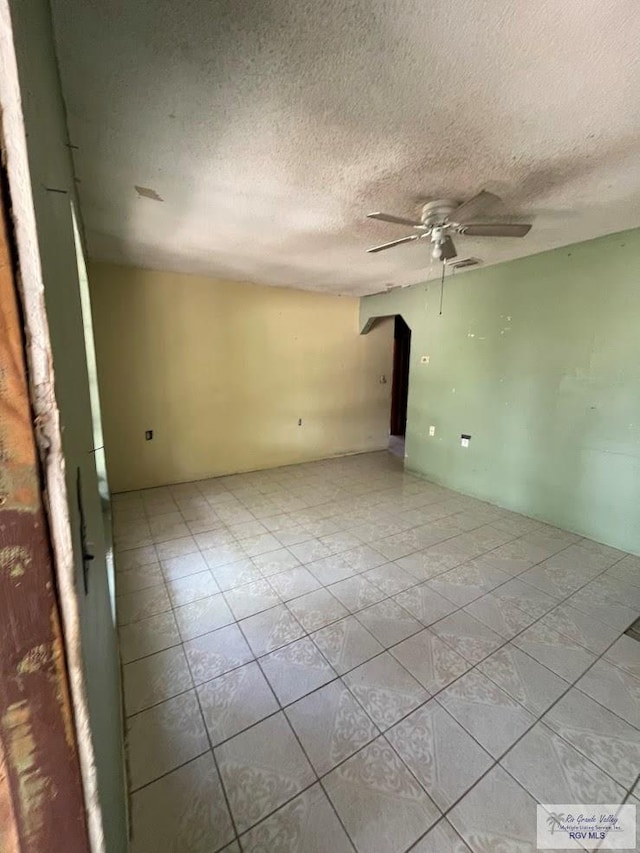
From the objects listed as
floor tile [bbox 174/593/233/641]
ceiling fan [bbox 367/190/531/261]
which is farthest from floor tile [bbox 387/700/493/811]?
ceiling fan [bbox 367/190/531/261]

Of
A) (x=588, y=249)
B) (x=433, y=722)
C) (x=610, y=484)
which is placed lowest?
(x=433, y=722)

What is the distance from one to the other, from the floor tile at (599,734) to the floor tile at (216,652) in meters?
1.33

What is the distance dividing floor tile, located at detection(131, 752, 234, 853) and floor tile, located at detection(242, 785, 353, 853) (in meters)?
0.10

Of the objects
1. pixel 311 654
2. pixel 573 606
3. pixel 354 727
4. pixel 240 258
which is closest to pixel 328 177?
pixel 240 258

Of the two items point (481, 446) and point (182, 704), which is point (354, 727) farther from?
point (481, 446)

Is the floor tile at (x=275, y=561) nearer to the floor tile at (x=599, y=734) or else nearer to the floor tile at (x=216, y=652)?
the floor tile at (x=216, y=652)

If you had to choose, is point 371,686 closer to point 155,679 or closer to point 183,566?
point 155,679

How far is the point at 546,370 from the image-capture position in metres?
2.90

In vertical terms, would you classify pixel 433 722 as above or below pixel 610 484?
below

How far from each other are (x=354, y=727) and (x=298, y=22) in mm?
2396

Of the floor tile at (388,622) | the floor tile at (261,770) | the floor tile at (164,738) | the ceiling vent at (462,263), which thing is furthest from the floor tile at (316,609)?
the ceiling vent at (462,263)

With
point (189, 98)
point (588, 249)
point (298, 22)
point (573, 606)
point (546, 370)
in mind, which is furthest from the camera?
point (546, 370)

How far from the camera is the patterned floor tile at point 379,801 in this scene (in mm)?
1047

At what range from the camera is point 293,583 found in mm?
2180
